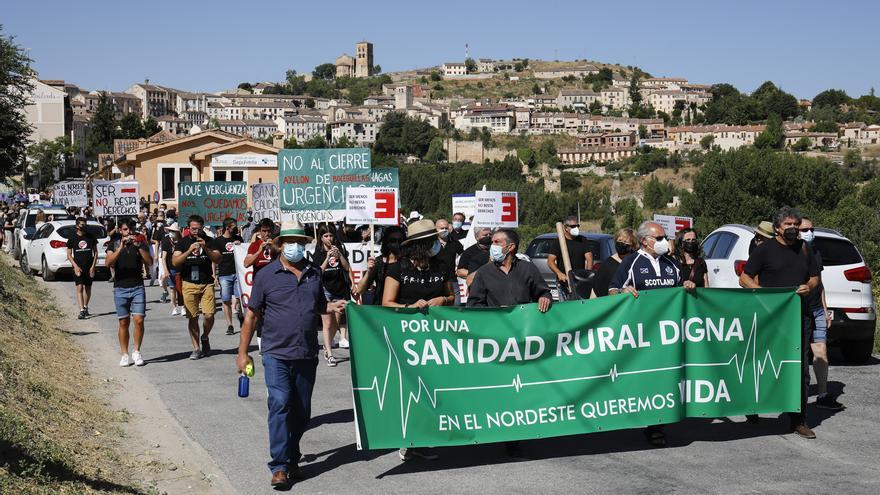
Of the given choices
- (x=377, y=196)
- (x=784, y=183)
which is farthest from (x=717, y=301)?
(x=784, y=183)

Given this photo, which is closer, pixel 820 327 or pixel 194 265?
pixel 820 327

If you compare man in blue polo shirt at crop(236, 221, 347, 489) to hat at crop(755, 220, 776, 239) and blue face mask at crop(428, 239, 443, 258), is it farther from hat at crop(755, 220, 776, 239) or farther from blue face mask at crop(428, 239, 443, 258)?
hat at crop(755, 220, 776, 239)

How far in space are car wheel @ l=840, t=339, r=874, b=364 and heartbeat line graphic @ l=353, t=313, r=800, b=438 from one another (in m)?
4.36

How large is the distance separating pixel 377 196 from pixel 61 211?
899 inches

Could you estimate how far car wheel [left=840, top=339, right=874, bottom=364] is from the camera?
1267 centimetres

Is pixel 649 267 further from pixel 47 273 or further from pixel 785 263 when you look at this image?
pixel 47 273

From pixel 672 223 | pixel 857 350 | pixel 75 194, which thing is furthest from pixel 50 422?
pixel 75 194

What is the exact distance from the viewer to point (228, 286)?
53.0 ft

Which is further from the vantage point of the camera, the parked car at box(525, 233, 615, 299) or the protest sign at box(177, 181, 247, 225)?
the protest sign at box(177, 181, 247, 225)

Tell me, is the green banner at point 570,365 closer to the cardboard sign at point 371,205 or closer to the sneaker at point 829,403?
the sneaker at point 829,403

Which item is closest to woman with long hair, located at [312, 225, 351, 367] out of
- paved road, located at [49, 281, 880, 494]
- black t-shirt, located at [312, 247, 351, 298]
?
black t-shirt, located at [312, 247, 351, 298]

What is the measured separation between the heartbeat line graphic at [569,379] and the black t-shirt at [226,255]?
28.6ft

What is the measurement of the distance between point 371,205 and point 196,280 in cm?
307

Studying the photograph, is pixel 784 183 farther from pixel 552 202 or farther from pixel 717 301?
pixel 717 301
